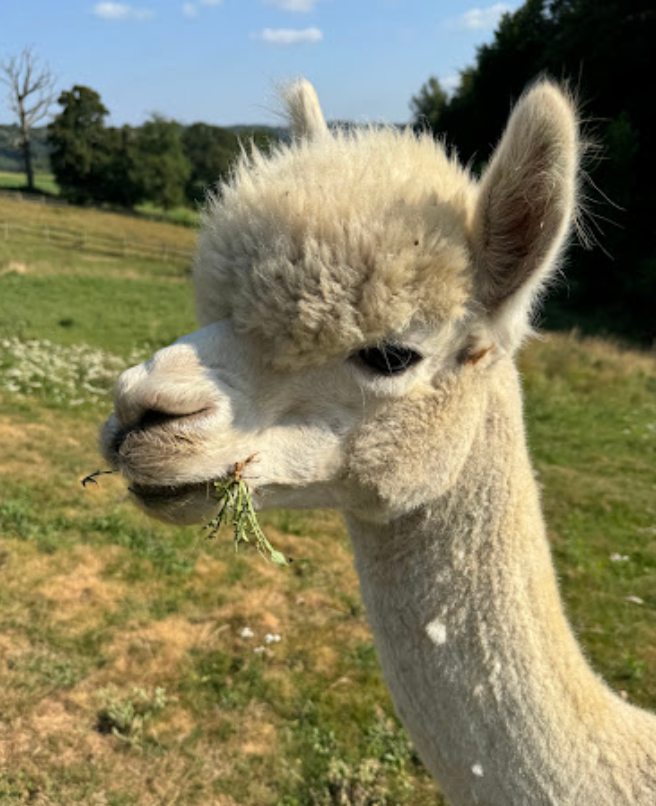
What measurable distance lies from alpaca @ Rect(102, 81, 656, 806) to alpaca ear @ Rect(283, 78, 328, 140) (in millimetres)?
376

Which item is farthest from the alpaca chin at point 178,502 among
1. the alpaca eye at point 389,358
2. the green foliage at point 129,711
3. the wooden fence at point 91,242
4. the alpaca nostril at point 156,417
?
the wooden fence at point 91,242

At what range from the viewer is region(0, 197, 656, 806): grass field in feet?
12.3

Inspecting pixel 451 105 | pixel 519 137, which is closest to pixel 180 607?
pixel 519 137

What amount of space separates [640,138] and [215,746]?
3327 cm

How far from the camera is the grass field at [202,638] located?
12.3 feet

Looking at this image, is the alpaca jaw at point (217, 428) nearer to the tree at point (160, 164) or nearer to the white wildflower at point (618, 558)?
the white wildflower at point (618, 558)

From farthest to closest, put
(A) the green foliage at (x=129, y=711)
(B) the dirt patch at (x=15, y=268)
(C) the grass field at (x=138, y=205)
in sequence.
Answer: (C) the grass field at (x=138, y=205) < (B) the dirt patch at (x=15, y=268) < (A) the green foliage at (x=129, y=711)

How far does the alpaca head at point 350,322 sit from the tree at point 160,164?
62.1 metres

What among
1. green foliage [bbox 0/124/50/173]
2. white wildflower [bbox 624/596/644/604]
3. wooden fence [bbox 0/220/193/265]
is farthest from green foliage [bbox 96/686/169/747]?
green foliage [bbox 0/124/50/173]

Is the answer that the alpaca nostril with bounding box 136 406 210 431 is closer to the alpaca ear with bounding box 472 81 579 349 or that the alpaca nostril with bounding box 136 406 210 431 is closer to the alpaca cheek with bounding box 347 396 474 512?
the alpaca cheek with bounding box 347 396 474 512

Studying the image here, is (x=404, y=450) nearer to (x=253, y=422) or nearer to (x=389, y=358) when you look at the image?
(x=389, y=358)

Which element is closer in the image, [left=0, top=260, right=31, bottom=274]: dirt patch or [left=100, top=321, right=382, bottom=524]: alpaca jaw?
[left=100, top=321, right=382, bottom=524]: alpaca jaw

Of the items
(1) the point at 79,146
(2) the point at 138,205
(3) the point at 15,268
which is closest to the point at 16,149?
(1) the point at 79,146

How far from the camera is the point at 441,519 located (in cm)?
185
